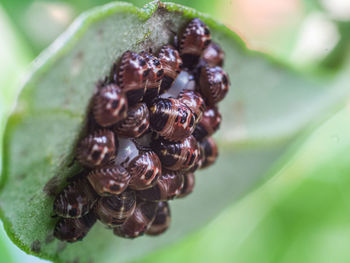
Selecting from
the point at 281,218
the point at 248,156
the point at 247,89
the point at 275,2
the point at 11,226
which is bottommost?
the point at 281,218

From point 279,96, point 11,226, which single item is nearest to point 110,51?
point 11,226

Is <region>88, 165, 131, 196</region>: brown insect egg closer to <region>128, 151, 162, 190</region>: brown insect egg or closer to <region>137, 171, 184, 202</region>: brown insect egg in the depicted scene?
<region>128, 151, 162, 190</region>: brown insect egg

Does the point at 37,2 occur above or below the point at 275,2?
below

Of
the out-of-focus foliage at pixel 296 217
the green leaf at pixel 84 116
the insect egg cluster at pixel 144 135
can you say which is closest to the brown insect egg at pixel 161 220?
the insect egg cluster at pixel 144 135

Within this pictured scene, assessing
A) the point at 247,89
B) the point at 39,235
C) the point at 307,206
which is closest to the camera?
the point at 39,235

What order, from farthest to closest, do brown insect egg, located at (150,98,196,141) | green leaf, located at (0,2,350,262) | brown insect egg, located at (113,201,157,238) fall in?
brown insect egg, located at (113,201,157,238) → brown insect egg, located at (150,98,196,141) → green leaf, located at (0,2,350,262)

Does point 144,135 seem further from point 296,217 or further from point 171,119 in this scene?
point 296,217

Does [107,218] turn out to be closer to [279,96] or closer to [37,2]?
[279,96]

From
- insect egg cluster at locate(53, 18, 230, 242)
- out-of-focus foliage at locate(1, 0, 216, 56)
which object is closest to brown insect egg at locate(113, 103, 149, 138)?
insect egg cluster at locate(53, 18, 230, 242)
